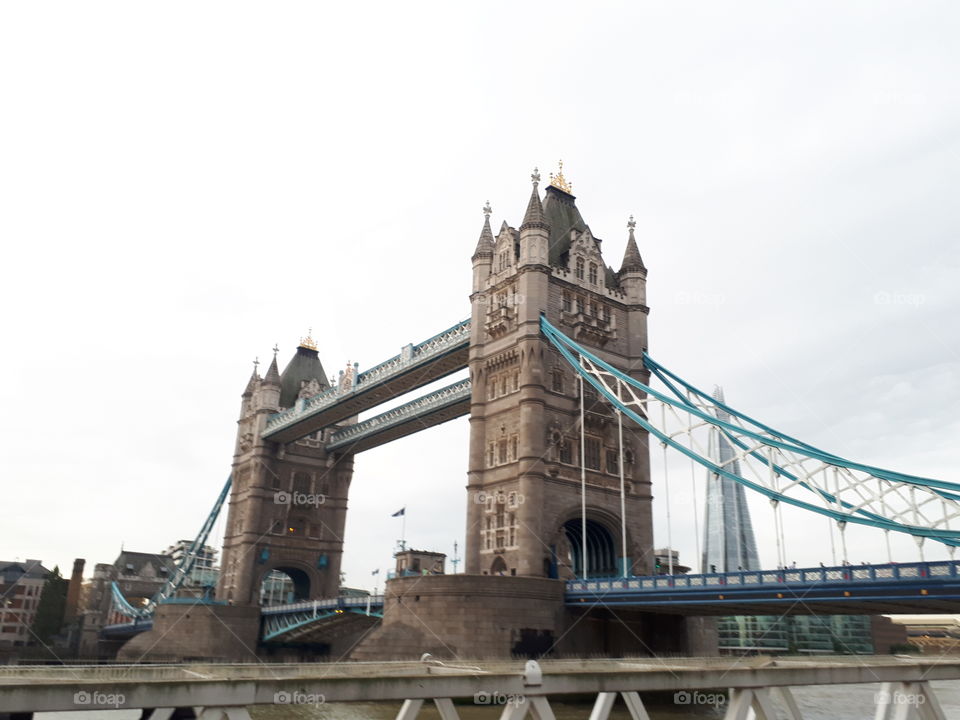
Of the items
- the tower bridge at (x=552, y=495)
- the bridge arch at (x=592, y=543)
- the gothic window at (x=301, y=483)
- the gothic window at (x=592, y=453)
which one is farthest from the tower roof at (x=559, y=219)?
the gothic window at (x=301, y=483)

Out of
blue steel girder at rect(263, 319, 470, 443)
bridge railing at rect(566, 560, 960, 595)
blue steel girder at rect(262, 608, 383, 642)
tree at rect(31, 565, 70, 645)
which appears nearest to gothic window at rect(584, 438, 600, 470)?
bridge railing at rect(566, 560, 960, 595)

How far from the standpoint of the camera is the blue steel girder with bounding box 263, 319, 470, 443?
52.5 m

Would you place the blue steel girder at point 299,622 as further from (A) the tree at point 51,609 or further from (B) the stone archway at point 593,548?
(A) the tree at point 51,609

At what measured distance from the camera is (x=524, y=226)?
46938mm

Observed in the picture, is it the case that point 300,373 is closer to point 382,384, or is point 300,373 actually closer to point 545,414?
point 382,384

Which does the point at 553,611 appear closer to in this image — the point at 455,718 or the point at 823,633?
the point at 455,718

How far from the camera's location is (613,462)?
4603 centimetres

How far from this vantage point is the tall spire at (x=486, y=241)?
164ft

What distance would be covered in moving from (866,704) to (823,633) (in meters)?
72.8

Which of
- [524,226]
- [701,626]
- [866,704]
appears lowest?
[866,704]

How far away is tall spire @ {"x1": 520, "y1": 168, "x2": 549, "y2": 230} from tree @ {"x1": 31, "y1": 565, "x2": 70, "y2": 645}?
72.7 m

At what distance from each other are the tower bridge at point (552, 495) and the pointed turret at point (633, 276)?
0.10 metres

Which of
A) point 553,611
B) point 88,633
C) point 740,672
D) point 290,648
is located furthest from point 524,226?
point 88,633

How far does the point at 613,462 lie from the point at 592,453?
1.60m
